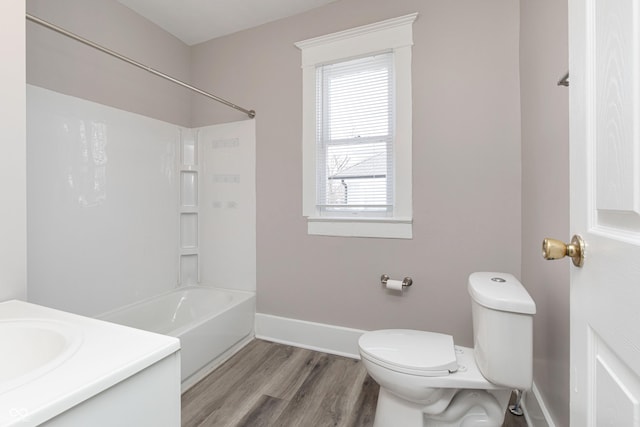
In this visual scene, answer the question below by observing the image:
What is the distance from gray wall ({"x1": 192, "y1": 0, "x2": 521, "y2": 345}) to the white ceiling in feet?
0.26

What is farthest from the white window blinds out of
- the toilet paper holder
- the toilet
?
the toilet

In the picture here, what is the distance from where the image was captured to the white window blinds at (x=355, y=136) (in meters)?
1.94

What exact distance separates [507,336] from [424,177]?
39.7 inches

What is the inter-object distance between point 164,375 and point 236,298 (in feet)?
5.34

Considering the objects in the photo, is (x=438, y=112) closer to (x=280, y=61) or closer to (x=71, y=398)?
(x=280, y=61)

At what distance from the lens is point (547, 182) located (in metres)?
1.22

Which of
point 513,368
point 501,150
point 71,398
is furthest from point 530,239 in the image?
point 71,398

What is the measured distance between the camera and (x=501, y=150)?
1652 mm

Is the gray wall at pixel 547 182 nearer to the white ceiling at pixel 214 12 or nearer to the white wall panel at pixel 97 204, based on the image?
the white ceiling at pixel 214 12

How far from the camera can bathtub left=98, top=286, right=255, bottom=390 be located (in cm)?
171

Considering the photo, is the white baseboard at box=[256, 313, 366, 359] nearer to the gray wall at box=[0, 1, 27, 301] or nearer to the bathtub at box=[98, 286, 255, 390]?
the bathtub at box=[98, 286, 255, 390]

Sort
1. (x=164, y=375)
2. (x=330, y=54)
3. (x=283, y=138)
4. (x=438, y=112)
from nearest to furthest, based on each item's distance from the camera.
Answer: (x=164, y=375), (x=438, y=112), (x=330, y=54), (x=283, y=138)

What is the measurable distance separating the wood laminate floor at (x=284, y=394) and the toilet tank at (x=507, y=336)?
1.83ft

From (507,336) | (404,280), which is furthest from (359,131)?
(507,336)
